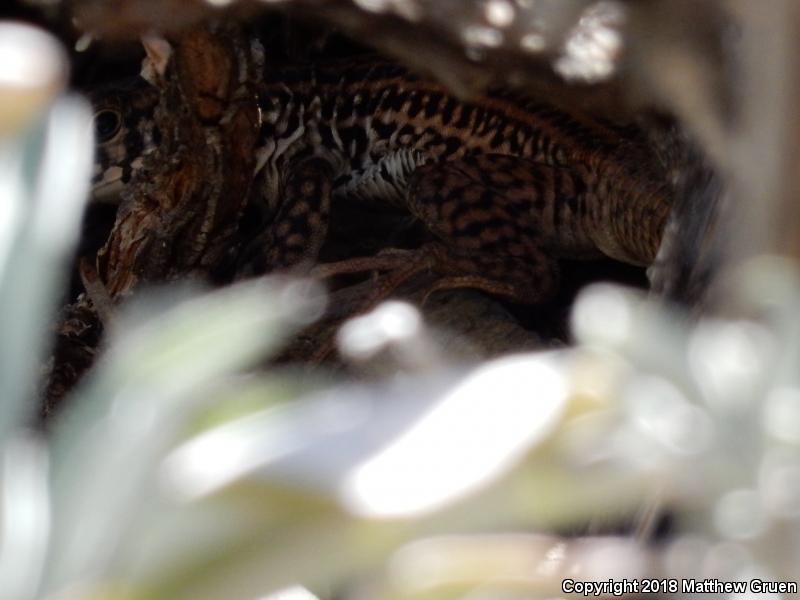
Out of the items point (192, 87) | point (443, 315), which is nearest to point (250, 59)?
point (192, 87)

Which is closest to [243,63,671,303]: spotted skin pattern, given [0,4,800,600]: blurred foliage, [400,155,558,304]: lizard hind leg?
[400,155,558,304]: lizard hind leg

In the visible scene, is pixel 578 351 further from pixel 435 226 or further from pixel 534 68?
pixel 435 226

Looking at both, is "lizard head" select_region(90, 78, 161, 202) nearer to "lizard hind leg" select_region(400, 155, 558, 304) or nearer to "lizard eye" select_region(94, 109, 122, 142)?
"lizard eye" select_region(94, 109, 122, 142)

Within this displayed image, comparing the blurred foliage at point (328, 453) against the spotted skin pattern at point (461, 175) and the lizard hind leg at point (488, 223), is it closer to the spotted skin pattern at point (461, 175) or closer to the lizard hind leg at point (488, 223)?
the spotted skin pattern at point (461, 175)

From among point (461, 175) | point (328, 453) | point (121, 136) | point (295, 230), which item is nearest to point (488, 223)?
point (461, 175)

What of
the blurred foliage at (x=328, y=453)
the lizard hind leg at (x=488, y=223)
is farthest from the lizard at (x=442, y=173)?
the blurred foliage at (x=328, y=453)

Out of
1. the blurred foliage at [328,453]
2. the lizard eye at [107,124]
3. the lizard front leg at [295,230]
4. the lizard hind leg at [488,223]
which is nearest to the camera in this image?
the blurred foliage at [328,453]

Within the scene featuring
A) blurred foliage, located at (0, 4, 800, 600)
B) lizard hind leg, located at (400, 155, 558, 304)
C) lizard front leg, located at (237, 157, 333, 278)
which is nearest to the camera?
blurred foliage, located at (0, 4, 800, 600)
